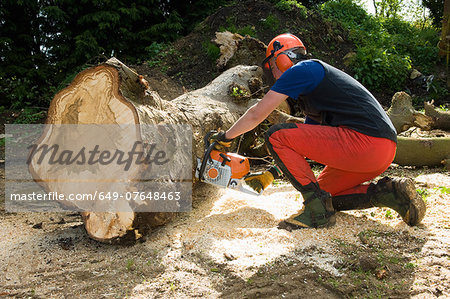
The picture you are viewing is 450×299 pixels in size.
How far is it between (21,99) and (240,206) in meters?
7.14

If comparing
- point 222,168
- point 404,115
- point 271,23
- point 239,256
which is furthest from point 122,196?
point 271,23

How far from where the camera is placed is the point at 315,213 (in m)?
2.85

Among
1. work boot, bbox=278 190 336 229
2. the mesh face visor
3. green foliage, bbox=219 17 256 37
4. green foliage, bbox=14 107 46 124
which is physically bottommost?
green foliage, bbox=14 107 46 124

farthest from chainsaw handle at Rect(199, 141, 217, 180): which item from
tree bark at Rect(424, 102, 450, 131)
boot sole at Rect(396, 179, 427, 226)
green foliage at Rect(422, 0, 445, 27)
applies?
green foliage at Rect(422, 0, 445, 27)

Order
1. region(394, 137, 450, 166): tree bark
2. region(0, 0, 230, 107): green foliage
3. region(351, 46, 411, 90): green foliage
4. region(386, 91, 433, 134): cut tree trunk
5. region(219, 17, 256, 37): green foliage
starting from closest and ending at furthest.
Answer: region(394, 137, 450, 166): tree bark, region(386, 91, 433, 134): cut tree trunk, region(0, 0, 230, 107): green foliage, region(351, 46, 411, 90): green foliage, region(219, 17, 256, 37): green foliage

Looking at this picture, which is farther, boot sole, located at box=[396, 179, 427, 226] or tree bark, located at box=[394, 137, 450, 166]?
tree bark, located at box=[394, 137, 450, 166]

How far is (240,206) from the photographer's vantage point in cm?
346

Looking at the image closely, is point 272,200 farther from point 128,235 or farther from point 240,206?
point 128,235

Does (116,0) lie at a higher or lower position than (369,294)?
higher

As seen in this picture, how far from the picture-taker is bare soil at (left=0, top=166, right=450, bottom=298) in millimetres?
2195

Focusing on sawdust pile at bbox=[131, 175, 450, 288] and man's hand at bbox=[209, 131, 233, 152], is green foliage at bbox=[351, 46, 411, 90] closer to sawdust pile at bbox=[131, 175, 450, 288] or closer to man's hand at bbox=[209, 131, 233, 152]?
sawdust pile at bbox=[131, 175, 450, 288]

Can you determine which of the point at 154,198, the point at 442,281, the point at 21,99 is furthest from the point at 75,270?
the point at 21,99

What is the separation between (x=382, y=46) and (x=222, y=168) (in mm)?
8991

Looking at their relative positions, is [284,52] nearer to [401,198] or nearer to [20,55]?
[401,198]
